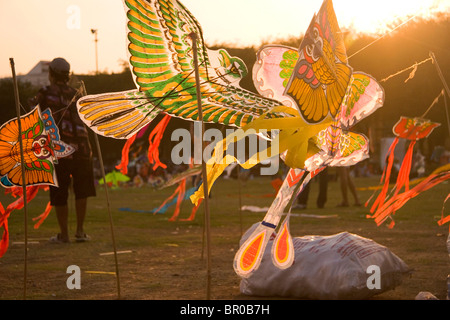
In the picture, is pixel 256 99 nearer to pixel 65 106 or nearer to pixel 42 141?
pixel 42 141

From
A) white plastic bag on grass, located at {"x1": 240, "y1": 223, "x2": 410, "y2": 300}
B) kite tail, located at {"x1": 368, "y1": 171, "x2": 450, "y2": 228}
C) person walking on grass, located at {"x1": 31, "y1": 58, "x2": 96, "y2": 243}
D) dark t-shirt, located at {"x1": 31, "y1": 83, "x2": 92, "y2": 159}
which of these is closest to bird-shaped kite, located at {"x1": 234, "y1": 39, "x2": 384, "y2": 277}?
kite tail, located at {"x1": 368, "y1": 171, "x2": 450, "y2": 228}

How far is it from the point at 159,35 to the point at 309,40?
2.71 feet

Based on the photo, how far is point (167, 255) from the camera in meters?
6.27

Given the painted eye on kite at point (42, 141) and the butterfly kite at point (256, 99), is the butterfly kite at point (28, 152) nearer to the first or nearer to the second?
the painted eye on kite at point (42, 141)

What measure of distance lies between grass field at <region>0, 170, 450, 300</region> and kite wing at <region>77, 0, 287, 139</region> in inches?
48.8

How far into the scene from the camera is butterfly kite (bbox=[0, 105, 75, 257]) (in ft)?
13.1

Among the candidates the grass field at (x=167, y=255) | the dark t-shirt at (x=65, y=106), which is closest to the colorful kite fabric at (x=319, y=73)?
the grass field at (x=167, y=255)

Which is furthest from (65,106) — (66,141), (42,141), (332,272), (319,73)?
(319,73)

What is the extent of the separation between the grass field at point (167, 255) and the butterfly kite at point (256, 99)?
107 cm

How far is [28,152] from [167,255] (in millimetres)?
2429

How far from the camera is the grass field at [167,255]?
4566mm

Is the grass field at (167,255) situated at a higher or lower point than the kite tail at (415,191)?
lower

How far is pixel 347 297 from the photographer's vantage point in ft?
13.1
